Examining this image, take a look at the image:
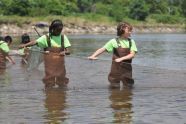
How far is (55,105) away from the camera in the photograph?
10.9 m

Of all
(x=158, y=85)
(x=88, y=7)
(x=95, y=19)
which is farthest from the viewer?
(x=88, y=7)

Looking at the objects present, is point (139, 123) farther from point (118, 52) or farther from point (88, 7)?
point (88, 7)

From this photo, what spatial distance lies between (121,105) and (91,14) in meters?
116

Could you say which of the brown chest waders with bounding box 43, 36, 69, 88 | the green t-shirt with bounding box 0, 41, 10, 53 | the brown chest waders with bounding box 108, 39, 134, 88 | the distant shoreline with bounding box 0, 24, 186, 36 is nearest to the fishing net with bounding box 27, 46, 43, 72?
the green t-shirt with bounding box 0, 41, 10, 53

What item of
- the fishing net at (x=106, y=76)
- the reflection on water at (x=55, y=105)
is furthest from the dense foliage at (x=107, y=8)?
the reflection on water at (x=55, y=105)

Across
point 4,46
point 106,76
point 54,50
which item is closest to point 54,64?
point 54,50

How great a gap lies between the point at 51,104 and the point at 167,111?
2.43m

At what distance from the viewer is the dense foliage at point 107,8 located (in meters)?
115

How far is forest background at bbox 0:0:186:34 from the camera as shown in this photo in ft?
346

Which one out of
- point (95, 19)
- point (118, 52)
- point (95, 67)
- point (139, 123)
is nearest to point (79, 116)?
point (139, 123)

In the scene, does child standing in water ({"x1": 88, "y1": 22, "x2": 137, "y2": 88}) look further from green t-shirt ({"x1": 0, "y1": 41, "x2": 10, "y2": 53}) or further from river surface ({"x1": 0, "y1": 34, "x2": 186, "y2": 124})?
green t-shirt ({"x1": 0, "y1": 41, "x2": 10, "y2": 53})

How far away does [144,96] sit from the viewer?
12.1 metres

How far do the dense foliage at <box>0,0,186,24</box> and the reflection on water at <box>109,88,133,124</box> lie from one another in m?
102

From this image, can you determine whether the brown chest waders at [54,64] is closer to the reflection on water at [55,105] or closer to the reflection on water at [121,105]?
the reflection on water at [55,105]
